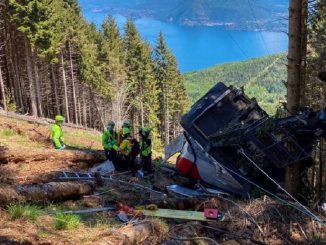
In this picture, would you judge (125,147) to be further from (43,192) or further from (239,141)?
(43,192)

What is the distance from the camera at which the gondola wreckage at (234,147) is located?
9.59 m

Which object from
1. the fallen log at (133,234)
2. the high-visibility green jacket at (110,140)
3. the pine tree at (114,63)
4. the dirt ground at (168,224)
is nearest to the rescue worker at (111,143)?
the high-visibility green jacket at (110,140)

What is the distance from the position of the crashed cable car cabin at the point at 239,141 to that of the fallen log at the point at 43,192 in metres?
3.27

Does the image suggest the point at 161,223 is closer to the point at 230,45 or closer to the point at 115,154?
the point at 115,154

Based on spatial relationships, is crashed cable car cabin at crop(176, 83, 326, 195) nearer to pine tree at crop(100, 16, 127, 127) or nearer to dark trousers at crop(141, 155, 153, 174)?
dark trousers at crop(141, 155, 153, 174)

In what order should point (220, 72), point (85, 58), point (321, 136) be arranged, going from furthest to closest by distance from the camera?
point (220, 72), point (85, 58), point (321, 136)

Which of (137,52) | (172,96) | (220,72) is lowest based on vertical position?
(220,72)

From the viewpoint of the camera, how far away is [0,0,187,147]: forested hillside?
39.7 m

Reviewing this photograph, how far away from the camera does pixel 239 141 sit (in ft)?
34.2

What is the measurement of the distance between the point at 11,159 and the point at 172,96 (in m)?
55.5

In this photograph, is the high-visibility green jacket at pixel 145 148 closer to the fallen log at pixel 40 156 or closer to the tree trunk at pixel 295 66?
the fallen log at pixel 40 156

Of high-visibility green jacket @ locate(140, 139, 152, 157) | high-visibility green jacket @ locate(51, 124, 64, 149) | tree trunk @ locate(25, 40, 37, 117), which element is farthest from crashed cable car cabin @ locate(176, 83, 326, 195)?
tree trunk @ locate(25, 40, 37, 117)

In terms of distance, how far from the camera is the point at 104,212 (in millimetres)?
8539

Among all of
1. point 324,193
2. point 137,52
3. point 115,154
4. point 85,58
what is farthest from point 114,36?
point 324,193
